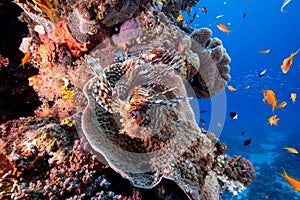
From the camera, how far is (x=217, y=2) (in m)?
78.7

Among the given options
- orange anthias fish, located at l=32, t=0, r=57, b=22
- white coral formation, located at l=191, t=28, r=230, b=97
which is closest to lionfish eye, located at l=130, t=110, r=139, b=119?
orange anthias fish, located at l=32, t=0, r=57, b=22

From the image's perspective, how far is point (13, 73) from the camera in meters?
4.51

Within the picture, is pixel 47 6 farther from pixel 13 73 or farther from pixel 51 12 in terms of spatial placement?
pixel 13 73

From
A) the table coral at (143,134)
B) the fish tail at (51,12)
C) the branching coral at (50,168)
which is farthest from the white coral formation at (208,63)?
the branching coral at (50,168)

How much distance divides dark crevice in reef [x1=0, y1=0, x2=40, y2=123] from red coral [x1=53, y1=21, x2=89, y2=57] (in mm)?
1383

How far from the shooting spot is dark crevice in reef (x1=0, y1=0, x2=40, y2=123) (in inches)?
178

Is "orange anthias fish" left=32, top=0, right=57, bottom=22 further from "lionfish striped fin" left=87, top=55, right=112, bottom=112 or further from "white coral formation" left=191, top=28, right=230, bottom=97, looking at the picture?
"white coral formation" left=191, top=28, right=230, bottom=97

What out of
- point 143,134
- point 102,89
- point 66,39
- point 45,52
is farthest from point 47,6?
point 143,134

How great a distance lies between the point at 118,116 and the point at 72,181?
72 centimetres

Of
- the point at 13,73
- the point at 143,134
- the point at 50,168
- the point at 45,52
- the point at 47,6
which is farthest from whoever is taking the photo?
the point at 13,73

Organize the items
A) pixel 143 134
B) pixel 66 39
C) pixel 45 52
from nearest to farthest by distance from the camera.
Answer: pixel 143 134 < pixel 66 39 < pixel 45 52

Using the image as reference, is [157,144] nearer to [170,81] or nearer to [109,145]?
[109,145]

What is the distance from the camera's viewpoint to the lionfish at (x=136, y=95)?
2098mm

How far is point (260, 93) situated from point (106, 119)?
58.4m
